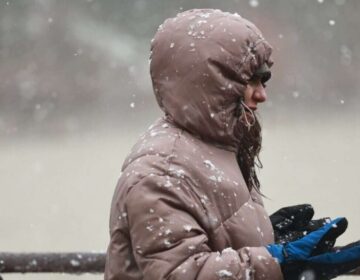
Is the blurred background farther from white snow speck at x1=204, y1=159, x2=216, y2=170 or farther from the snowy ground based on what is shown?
white snow speck at x1=204, y1=159, x2=216, y2=170

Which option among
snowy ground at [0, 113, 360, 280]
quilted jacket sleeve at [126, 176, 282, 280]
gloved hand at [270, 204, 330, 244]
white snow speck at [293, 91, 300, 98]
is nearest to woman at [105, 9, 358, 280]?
quilted jacket sleeve at [126, 176, 282, 280]

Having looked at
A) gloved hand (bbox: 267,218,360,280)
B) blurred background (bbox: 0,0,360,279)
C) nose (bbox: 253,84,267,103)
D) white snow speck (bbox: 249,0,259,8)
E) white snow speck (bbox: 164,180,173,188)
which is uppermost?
white snow speck (bbox: 249,0,259,8)

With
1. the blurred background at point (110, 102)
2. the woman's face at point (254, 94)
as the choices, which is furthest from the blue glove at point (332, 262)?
the blurred background at point (110, 102)

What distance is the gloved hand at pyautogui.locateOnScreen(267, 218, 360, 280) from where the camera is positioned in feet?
8.35

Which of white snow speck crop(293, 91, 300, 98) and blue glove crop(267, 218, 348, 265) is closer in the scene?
blue glove crop(267, 218, 348, 265)

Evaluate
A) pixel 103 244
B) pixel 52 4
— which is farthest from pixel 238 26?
pixel 52 4

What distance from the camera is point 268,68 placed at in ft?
8.98

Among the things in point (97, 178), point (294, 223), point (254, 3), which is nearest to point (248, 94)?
point (294, 223)

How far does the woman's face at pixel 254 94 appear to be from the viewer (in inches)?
107

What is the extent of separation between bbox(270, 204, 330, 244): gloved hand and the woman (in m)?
0.11

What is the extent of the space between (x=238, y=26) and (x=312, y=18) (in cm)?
1293

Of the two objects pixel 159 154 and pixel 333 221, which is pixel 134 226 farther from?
pixel 333 221

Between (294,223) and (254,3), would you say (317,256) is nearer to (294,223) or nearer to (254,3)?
(294,223)

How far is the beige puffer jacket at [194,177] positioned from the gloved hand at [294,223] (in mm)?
129
